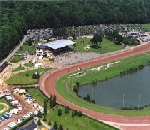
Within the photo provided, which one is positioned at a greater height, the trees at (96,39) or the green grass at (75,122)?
the trees at (96,39)

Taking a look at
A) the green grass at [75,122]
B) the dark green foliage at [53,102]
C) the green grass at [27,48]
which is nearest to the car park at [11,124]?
the green grass at [75,122]

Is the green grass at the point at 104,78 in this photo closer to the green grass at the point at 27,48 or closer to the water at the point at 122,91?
the water at the point at 122,91

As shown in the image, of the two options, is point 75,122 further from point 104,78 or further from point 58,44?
point 58,44

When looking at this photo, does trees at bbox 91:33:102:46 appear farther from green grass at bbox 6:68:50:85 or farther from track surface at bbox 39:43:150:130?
green grass at bbox 6:68:50:85

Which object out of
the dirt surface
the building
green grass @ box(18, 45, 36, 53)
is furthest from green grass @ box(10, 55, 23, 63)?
the dirt surface

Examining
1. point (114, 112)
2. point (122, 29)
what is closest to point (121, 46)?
point (122, 29)

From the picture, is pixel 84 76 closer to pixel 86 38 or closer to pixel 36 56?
pixel 36 56

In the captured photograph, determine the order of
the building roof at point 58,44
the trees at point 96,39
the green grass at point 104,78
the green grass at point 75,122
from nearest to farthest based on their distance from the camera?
the green grass at point 75,122 < the green grass at point 104,78 < the building roof at point 58,44 < the trees at point 96,39
